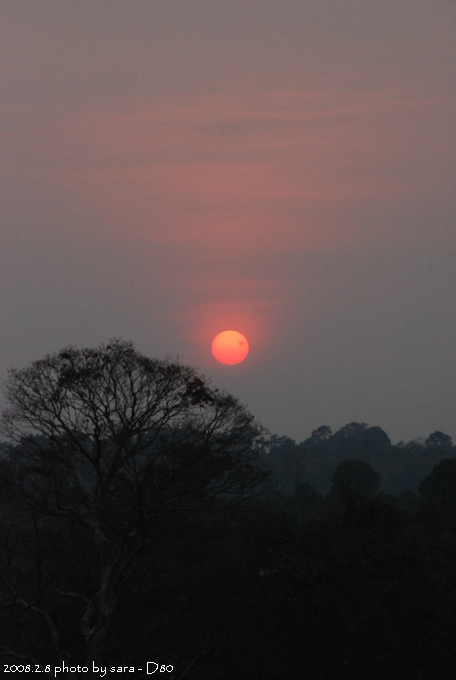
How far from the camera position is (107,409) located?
2525 centimetres

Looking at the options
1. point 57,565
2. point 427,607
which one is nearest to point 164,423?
point 427,607

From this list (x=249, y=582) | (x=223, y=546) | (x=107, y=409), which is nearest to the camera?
(x=107, y=409)

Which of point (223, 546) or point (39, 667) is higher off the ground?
point (223, 546)

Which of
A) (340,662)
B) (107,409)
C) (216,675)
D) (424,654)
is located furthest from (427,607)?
(107,409)

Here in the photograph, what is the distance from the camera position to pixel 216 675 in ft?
89.5

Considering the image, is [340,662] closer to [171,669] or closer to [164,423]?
[171,669]

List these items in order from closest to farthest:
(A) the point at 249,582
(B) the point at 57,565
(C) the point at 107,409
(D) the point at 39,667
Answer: (D) the point at 39,667 < (C) the point at 107,409 < (A) the point at 249,582 < (B) the point at 57,565

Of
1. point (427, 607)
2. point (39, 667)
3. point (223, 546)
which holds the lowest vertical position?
point (39, 667)

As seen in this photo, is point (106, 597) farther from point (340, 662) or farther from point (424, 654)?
point (424, 654)

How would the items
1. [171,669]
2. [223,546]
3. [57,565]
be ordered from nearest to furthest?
[171,669]
[57,565]
[223,546]

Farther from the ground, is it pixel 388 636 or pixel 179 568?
pixel 179 568

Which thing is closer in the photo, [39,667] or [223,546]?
[39,667]

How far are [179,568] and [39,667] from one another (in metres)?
26.4

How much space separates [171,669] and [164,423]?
8.30 m
